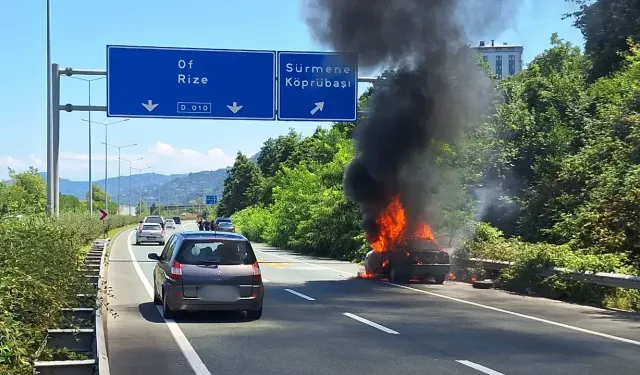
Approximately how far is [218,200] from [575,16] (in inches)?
3439

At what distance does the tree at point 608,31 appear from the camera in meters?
28.3

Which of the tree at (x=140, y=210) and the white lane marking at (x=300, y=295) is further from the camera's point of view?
the tree at (x=140, y=210)

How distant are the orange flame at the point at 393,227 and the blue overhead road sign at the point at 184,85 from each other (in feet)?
15.6

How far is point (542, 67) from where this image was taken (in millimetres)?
38438

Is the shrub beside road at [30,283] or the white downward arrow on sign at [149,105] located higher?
the white downward arrow on sign at [149,105]

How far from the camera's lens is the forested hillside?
1814 centimetres

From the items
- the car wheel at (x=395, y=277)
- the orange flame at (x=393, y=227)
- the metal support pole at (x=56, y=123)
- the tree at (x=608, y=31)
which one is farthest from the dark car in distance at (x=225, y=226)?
the car wheel at (x=395, y=277)

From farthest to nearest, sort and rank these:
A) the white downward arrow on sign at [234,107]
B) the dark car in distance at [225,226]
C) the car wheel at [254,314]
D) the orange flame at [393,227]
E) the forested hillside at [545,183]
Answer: the dark car in distance at [225,226] → the orange flame at [393,227] → the white downward arrow on sign at [234,107] → the forested hillside at [545,183] → the car wheel at [254,314]

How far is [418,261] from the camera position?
20047 mm

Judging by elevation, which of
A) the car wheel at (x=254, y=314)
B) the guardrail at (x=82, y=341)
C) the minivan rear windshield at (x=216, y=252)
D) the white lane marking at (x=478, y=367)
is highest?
the minivan rear windshield at (x=216, y=252)

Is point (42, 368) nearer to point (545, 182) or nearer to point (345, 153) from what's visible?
point (545, 182)

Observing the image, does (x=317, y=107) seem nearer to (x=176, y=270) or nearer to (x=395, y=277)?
(x=395, y=277)

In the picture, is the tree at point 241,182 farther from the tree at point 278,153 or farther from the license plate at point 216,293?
the license plate at point 216,293

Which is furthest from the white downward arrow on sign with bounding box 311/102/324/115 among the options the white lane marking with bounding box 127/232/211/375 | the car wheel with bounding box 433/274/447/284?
the white lane marking with bounding box 127/232/211/375
